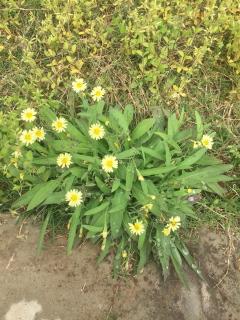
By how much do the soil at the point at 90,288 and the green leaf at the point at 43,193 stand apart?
24cm

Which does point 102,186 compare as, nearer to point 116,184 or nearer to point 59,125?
point 116,184

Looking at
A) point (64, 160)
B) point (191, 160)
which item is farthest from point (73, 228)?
point (191, 160)

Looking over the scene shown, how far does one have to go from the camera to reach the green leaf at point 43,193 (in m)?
2.49

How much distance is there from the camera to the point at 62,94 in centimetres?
297

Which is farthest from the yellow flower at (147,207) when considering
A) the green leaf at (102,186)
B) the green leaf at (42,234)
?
the green leaf at (42,234)

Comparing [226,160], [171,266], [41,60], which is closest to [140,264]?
[171,266]

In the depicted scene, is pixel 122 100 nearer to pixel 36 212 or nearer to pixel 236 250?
pixel 36 212

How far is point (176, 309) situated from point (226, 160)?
3.57ft

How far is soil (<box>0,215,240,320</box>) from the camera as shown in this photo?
2.42 meters

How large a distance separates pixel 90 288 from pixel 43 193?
623 millimetres

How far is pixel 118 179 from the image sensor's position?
2.47 metres

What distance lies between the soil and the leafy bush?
9 centimetres

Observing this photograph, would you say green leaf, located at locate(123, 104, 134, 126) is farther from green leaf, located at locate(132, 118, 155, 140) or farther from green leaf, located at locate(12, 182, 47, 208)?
green leaf, located at locate(12, 182, 47, 208)

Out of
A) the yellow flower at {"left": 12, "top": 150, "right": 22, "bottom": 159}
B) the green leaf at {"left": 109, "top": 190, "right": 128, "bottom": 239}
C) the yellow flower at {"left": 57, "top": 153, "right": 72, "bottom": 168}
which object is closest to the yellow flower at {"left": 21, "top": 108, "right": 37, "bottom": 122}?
the yellow flower at {"left": 12, "top": 150, "right": 22, "bottom": 159}
